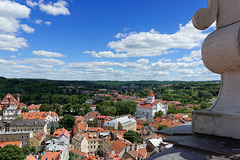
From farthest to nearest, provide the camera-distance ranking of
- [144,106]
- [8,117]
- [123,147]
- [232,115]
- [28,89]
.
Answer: [28,89] < [144,106] < [8,117] < [123,147] < [232,115]

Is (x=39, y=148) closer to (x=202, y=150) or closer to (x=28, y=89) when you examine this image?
(x=202, y=150)

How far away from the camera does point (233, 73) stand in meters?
2.79

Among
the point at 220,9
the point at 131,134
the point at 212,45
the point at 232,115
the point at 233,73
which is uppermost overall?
the point at 220,9

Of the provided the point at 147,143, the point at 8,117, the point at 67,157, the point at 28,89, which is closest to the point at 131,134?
the point at 147,143

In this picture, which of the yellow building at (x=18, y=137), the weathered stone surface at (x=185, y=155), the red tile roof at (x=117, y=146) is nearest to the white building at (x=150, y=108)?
the red tile roof at (x=117, y=146)

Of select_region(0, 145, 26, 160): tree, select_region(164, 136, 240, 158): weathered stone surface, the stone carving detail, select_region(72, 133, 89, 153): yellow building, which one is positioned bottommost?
select_region(72, 133, 89, 153): yellow building

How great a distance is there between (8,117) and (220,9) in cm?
6389

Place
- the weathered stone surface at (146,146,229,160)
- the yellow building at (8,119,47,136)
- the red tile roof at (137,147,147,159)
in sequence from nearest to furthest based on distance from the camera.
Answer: the weathered stone surface at (146,146,229,160)
the red tile roof at (137,147,147,159)
the yellow building at (8,119,47,136)

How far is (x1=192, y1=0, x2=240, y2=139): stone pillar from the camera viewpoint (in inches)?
100.0

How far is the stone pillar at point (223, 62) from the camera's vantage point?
2.54 meters

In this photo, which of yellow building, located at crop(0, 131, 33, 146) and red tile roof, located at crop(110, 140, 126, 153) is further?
yellow building, located at crop(0, 131, 33, 146)

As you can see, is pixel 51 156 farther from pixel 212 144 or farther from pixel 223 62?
pixel 223 62

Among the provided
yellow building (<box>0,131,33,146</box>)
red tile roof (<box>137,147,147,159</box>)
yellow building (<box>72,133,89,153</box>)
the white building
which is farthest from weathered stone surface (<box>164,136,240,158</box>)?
the white building

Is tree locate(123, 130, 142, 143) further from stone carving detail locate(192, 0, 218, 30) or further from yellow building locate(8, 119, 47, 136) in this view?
stone carving detail locate(192, 0, 218, 30)
